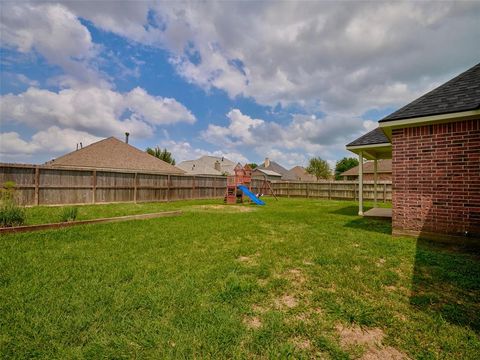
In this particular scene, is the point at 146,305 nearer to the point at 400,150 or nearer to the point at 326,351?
the point at 326,351

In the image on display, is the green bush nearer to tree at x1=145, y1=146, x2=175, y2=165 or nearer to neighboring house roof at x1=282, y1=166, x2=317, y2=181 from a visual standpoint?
tree at x1=145, y1=146, x2=175, y2=165

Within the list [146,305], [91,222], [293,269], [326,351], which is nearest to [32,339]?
[146,305]

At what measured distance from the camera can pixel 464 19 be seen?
639 centimetres

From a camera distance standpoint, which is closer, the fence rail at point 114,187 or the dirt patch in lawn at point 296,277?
the dirt patch in lawn at point 296,277

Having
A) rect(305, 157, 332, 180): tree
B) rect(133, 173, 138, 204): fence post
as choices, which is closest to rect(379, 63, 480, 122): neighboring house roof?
rect(133, 173, 138, 204): fence post

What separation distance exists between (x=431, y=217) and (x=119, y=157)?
2194 cm

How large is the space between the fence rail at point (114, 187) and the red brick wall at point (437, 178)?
12.3 meters

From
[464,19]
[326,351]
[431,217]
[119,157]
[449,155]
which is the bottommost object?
[326,351]

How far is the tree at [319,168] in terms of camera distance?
50719mm

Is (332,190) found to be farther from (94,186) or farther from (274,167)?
(274,167)

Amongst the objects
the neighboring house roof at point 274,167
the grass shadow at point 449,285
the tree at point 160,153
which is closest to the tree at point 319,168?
the neighboring house roof at point 274,167

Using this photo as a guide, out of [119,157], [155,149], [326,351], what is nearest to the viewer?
[326,351]

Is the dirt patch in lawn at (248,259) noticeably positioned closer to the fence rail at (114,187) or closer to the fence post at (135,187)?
the fence rail at (114,187)

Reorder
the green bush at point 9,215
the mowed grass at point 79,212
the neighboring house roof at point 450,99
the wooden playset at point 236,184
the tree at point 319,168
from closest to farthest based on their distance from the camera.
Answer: the neighboring house roof at point 450,99, the green bush at point 9,215, the mowed grass at point 79,212, the wooden playset at point 236,184, the tree at point 319,168
